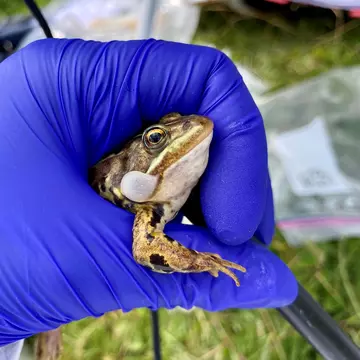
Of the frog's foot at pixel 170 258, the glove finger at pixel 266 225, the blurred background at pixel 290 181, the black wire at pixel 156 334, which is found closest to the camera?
the frog's foot at pixel 170 258

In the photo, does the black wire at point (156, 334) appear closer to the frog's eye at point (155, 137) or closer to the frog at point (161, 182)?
the frog at point (161, 182)

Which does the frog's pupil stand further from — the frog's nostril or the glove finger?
the glove finger

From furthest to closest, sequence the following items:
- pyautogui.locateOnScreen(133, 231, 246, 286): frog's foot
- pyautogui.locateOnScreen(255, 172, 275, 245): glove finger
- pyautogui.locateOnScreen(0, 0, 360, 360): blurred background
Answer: pyautogui.locateOnScreen(0, 0, 360, 360): blurred background < pyautogui.locateOnScreen(255, 172, 275, 245): glove finger < pyautogui.locateOnScreen(133, 231, 246, 286): frog's foot

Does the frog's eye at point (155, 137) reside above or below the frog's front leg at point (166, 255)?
above

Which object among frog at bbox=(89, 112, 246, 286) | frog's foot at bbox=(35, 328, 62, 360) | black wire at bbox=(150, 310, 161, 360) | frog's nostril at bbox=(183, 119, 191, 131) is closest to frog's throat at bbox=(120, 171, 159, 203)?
frog at bbox=(89, 112, 246, 286)

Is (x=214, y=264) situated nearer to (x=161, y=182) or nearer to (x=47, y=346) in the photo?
(x=161, y=182)

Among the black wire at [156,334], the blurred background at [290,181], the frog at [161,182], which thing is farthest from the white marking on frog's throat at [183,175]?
the blurred background at [290,181]

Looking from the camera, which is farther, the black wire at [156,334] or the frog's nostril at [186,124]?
the black wire at [156,334]

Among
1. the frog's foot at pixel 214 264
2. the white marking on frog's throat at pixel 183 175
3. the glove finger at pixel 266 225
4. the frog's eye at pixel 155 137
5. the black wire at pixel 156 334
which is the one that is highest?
the frog's eye at pixel 155 137
